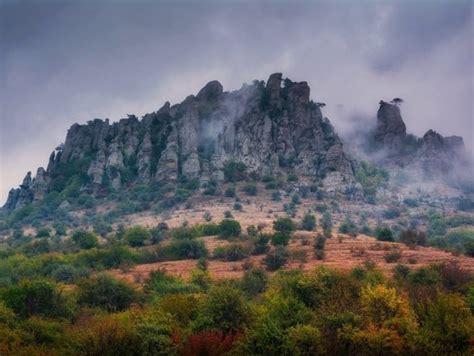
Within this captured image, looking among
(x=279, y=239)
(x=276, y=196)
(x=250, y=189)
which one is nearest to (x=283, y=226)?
(x=279, y=239)

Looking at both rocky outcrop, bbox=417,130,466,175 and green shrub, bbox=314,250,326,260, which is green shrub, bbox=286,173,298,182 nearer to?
rocky outcrop, bbox=417,130,466,175

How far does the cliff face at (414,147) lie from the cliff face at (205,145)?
2701cm

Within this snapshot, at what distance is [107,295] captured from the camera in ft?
147

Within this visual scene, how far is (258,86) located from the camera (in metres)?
145

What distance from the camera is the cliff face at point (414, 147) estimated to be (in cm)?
14425

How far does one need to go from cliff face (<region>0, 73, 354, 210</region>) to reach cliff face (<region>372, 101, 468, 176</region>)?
88.6 feet

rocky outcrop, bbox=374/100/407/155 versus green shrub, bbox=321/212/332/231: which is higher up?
rocky outcrop, bbox=374/100/407/155

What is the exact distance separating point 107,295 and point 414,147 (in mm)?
125821

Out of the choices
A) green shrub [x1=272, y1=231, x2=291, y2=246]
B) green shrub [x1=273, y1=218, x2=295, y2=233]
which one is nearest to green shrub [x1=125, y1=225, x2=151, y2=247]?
green shrub [x1=273, y1=218, x2=295, y2=233]

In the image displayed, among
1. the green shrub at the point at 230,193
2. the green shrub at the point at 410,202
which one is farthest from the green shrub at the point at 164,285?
the green shrub at the point at 410,202

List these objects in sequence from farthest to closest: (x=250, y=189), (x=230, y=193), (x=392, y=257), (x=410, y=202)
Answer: (x=410, y=202), (x=250, y=189), (x=230, y=193), (x=392, y=257)

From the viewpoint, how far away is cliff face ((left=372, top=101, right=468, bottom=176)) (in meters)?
144

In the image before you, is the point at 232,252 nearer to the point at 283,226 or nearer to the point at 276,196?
the point at 283,226

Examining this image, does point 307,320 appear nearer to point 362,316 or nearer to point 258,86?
point 362,316
